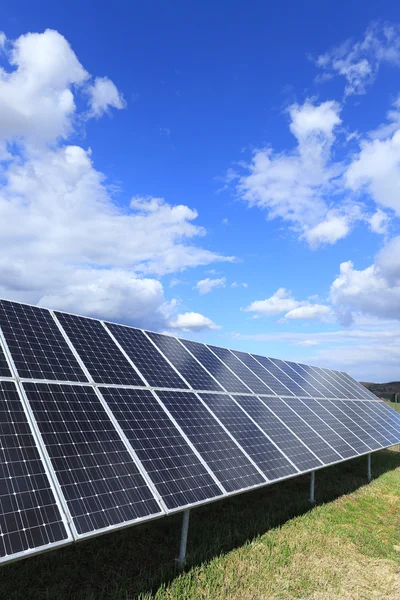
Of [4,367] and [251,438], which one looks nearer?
[4,367]

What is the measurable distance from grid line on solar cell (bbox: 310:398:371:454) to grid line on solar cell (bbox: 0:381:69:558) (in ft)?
46.8

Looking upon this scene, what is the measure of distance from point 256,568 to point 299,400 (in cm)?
1032

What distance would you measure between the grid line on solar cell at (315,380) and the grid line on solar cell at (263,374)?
4.19 m

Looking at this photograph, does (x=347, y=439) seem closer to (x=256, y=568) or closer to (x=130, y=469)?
(x=256, y=568)

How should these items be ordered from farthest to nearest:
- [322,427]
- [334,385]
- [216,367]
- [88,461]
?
[334,385]
[322,427]
[216,367]
[88,461]

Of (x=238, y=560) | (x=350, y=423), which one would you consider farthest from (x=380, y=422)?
(x=238, y=560)

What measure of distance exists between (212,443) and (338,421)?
1093cm

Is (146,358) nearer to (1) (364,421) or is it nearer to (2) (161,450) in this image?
(2) (161,450)

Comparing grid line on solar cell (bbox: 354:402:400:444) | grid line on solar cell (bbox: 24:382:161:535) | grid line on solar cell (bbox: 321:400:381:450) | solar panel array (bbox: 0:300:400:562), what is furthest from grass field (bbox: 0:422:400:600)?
grid line on solar cell (bbox: 354:402:400:444)

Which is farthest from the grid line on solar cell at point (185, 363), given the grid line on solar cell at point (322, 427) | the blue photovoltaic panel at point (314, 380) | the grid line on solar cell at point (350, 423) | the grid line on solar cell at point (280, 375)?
the blue photovoltaic panel at point (314, 380)

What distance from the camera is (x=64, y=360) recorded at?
1061 cm

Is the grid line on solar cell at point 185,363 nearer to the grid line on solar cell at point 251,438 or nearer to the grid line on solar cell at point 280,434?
the grid line on solar cell at point 251,438

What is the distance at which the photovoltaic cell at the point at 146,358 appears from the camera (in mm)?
12664

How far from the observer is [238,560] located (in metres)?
9.81
